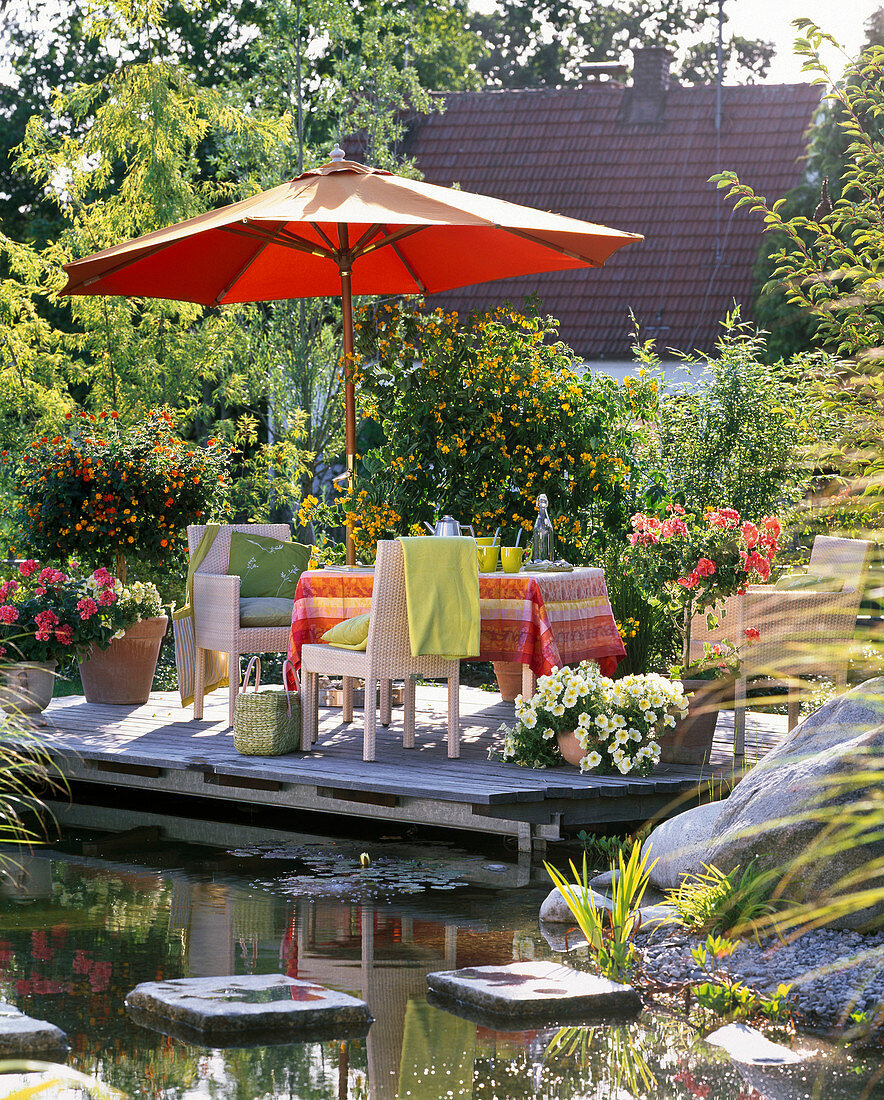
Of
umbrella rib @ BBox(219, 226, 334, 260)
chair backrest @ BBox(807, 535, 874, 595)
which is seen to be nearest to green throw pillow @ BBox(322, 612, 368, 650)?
chair backrest @ BBox(807, 535, 874, 595)

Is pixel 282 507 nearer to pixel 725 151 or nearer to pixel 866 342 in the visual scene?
pixel 725 151

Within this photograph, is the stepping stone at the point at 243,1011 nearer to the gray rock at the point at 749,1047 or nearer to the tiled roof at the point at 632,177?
the gray rock at the point at 749,1047

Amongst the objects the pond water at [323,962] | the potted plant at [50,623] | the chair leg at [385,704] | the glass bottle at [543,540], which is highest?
the glass bottle at [543,540]

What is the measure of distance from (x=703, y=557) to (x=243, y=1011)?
3238 millimetres

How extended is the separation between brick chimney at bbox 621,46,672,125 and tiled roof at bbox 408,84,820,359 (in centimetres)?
8

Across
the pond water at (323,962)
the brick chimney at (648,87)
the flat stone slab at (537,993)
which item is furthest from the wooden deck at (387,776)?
the brick chimney at (648,87)

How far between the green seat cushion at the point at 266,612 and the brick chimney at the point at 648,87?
35.6 feet

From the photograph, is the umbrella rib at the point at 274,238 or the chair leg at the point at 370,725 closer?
the chair leg at the point at 370,725

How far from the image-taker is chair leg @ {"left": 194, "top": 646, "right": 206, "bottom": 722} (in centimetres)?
692

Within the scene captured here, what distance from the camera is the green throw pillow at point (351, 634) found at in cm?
575

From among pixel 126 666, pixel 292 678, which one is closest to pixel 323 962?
pixel 292 678

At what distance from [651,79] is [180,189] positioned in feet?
23.6

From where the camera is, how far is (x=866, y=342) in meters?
4.45

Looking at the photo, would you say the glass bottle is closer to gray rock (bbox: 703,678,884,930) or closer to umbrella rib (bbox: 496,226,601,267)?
umbrella rib (bbox: 496,226,601,267)
